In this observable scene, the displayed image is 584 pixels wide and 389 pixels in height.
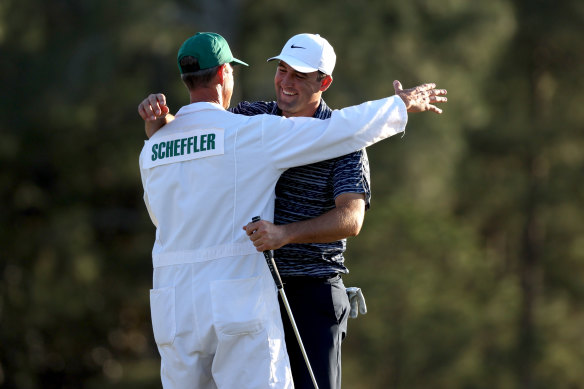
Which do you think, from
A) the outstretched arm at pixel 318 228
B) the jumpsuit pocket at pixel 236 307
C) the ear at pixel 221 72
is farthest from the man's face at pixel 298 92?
the jumpsuit pocket at pixel 236 307

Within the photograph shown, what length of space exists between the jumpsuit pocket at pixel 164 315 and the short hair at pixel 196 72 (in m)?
0.69

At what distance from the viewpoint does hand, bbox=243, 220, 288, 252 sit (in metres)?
3.27

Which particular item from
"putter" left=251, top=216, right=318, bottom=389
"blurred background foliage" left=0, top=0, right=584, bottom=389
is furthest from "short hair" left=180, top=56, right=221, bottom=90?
"blurred background foliage" left=0, top=0, right=584, bottom=389

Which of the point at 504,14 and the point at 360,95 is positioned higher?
the point at 504,14

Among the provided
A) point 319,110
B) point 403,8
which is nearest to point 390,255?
point 403,8

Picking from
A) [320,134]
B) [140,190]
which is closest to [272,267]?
[320,134]

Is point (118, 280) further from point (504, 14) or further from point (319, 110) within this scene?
point (319, 110)

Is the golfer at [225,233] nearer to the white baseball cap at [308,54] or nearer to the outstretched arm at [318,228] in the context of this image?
the outstretched arm at [318,228]

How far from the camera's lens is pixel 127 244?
1320 centimetres

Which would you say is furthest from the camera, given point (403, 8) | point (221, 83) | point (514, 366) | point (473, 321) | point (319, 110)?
point (514, 366)

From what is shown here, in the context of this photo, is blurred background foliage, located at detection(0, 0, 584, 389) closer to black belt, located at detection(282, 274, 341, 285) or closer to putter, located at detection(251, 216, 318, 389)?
black belt, located at detection(282, 274, 341, 285)

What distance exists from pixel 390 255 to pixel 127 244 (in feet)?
10.7

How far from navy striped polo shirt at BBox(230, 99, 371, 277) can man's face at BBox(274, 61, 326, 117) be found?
0.31 meters

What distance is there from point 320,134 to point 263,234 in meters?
0.38
